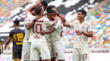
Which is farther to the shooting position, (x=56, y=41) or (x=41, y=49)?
(x=56, y=41)

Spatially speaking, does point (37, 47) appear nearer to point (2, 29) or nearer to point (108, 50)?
point (108, 50)

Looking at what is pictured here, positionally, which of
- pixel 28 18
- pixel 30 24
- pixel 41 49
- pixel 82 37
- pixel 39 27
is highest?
pixel 28 18

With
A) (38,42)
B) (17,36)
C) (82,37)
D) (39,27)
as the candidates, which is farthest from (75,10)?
(38,42)

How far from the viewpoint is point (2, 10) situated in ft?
67.2

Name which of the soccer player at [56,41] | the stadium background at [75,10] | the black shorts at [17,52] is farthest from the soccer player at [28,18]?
the stadium background at [75,10]

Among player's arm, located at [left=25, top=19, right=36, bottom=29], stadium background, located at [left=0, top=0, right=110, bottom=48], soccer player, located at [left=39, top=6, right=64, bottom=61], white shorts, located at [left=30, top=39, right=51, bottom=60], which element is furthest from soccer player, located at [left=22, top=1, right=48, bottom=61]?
stadium background, located at [left=0, top=0, right=110, bottom=48]

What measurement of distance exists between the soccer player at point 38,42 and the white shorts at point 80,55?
1448 millimetres

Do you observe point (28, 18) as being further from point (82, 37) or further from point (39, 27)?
point (82, 37)

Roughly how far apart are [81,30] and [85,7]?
10932 mm

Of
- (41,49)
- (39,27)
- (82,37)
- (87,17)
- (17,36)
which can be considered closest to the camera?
(41,49)

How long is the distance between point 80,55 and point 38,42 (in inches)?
66.8

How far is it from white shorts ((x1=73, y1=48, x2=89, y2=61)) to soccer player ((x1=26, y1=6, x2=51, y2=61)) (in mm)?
1448

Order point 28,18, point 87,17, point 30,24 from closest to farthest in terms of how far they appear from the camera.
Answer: point 30,24 → point 28,18 → point 87,17

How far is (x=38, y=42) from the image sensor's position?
252 inches
